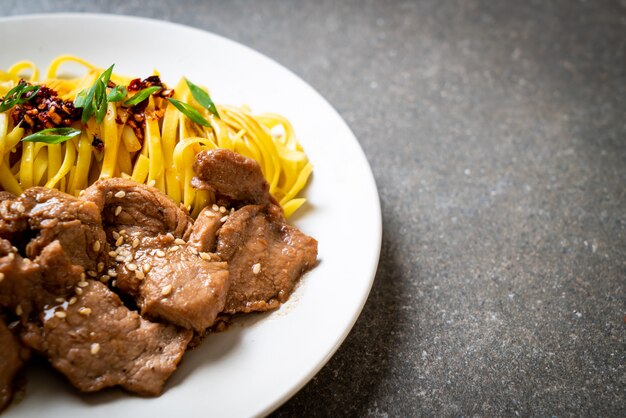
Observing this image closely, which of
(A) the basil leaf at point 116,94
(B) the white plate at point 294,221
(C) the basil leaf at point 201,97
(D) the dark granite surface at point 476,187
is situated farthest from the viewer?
(C) the basil leaf at point 201,97

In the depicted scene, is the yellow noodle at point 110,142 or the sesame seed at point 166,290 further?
the yellow noodle at point 110,142

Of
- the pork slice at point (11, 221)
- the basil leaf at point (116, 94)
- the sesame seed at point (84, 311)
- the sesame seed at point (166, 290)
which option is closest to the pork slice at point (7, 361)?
the sesame seed at point (84, 311)

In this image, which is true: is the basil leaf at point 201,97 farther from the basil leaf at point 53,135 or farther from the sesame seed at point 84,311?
the sesame seed at point 84,311

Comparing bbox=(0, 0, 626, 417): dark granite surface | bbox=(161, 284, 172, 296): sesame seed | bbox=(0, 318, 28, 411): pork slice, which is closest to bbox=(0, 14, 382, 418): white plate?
bbox=(0, 318, 28, 411): pork slice

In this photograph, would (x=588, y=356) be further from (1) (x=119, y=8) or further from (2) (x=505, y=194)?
(1) (x=119, y=8)

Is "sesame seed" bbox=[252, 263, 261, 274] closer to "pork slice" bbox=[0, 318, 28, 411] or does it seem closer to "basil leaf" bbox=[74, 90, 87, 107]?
"pork slice" bbox=[0, 318, 28, 411]
